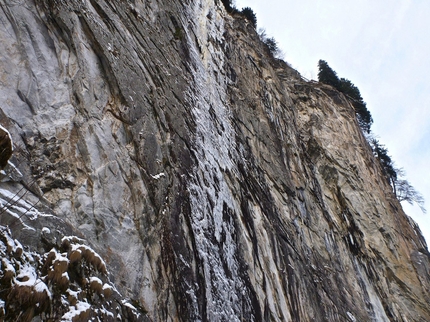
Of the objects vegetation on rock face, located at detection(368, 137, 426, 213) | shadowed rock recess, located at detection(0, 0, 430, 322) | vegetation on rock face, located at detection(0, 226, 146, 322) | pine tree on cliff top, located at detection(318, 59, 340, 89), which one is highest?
pine tree on cliff top, located at detection(318, 59, 340, 89)

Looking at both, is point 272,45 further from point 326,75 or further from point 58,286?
point 58,286

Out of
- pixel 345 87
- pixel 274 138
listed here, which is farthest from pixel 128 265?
pixel 345 87

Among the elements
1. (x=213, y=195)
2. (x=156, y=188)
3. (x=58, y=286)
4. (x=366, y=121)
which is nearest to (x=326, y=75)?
(x=366, y=121)

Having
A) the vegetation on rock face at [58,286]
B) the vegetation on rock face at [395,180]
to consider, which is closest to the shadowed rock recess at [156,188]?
the vegetation on rock face at [58,286]

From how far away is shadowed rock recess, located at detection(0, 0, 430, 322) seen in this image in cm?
531

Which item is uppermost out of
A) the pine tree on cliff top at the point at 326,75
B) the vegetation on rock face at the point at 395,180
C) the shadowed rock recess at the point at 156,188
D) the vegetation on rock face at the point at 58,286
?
the pine tree on cliff top at the point at 326,75

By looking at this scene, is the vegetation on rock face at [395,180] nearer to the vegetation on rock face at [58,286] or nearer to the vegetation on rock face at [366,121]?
the vegetation on rock face at [366,121]

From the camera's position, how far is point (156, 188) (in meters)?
7.38

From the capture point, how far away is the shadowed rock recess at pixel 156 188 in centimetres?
531

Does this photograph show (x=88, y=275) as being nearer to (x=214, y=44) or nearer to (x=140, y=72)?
(x=140, y=72)

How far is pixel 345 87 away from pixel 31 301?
2897cm

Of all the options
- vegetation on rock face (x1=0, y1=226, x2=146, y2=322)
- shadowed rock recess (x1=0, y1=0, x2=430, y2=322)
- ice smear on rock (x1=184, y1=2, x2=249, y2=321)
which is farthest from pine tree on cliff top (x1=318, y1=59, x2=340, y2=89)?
vegetation on rock face (x1=0, y1=226, x2=146, y2=322)

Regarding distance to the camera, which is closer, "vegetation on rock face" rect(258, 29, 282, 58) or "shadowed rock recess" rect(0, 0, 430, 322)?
"shadowed rock recess" rect(0, 0, 430, 322)

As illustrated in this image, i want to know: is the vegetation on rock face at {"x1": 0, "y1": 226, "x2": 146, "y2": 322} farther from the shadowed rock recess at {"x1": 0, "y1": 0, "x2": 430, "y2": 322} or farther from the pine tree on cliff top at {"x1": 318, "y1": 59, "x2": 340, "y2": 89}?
the pine tree on cliff top at {"x1": 318, "y1": 59, "x2": 340, "y2": 89}
